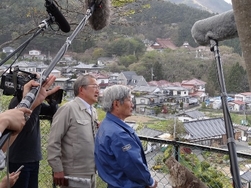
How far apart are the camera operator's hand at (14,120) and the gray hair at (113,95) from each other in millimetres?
910

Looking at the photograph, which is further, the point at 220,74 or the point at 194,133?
the point at 194,133

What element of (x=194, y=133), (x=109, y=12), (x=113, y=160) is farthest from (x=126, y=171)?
(x=194, y=133)

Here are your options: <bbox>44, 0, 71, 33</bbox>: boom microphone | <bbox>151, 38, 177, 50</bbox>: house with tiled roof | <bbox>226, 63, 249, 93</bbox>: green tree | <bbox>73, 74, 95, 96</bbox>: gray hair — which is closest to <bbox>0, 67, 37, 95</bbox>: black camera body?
<bbox>44, 0, 71, 33</bbox>: boom microphone

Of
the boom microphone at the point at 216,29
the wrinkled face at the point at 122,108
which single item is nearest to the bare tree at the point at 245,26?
the boom microphone at the point at 216,29

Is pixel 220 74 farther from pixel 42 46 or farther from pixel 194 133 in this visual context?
pixel 42 46

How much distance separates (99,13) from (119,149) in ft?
2.14

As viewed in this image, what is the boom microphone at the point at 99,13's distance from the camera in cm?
151

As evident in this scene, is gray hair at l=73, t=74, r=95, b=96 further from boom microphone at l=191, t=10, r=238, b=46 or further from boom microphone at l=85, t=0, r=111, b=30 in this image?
boom microphone at l=191, t=10, r=238, b=46

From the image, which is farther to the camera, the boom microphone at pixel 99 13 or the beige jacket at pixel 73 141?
the beige jacket at pixel 73 141

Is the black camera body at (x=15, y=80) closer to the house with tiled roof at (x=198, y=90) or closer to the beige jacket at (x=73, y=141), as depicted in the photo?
the beige jacket at (x=73, y=141)

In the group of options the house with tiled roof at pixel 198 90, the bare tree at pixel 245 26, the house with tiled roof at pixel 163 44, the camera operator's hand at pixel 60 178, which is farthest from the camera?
the house with tiled roof at pixel 163 44

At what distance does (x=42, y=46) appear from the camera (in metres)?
7.27

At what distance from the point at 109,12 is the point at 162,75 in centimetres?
1208

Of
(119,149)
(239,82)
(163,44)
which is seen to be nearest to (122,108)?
(119,149)
